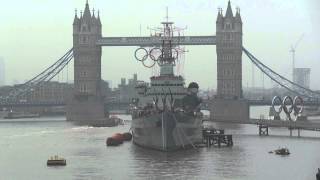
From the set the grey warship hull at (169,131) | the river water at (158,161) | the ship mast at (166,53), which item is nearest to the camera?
the river water at (158,161)

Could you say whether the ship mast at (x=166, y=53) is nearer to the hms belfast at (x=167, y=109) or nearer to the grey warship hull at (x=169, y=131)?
the hms belfast at (x=167, y=109)

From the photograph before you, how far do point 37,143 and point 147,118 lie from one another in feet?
83.0

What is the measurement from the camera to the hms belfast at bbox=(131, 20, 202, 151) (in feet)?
286

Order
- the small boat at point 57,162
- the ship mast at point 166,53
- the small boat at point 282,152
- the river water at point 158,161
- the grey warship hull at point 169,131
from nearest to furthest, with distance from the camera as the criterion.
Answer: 1. the river water at point 158,161
2. the small boat at point 57,162
3. the grey warship hull at point 169,131
4. the small boat at point 282,152
5. the ship mast at point 166,53

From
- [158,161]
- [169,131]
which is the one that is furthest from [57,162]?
[169,131]

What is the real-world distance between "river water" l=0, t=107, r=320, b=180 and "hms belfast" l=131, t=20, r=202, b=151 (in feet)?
5.25

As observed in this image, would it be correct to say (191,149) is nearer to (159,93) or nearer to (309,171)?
(159,93)

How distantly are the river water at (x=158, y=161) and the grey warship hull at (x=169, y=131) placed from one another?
3.88 feet

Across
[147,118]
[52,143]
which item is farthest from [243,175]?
[52,143]

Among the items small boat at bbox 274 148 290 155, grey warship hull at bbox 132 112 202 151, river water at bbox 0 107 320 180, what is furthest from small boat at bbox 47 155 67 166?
small boat at bbox 274 148 290 155

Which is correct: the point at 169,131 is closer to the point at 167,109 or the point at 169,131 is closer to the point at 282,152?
the point at 167,109

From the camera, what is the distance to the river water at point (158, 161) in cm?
6781

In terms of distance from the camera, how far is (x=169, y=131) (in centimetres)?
8606

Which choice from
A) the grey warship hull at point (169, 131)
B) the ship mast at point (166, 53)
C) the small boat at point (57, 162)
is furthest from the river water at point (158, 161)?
the ship mast at point (166, 53)
